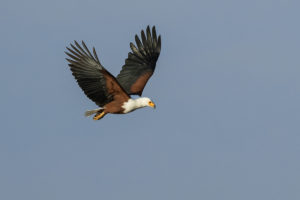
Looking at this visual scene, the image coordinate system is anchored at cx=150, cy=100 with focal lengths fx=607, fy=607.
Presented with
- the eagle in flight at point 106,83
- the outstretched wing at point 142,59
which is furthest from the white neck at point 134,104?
the outstretched wing at point 142,59

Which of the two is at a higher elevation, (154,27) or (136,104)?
(154,27)

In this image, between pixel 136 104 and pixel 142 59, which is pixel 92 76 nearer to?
pixel 136 104

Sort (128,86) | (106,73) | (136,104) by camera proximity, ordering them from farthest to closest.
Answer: (128,86) → (136,104) → (106,73)

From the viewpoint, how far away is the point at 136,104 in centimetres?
1773

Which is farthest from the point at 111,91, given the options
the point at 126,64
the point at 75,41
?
Result: the point at 126,64

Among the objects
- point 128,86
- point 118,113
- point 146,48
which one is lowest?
point 118,113

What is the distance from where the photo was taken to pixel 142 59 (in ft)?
66.3

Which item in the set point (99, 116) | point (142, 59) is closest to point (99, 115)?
point (99, 116)

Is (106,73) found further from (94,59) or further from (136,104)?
(136,104)

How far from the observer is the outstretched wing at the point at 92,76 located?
1659 cm

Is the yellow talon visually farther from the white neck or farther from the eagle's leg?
the white neck

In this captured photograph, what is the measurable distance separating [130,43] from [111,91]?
12.4 ft

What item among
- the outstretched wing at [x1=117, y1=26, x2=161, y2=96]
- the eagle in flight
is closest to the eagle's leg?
the eagle in flight

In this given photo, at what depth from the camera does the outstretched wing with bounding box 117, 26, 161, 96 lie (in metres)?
19.8
